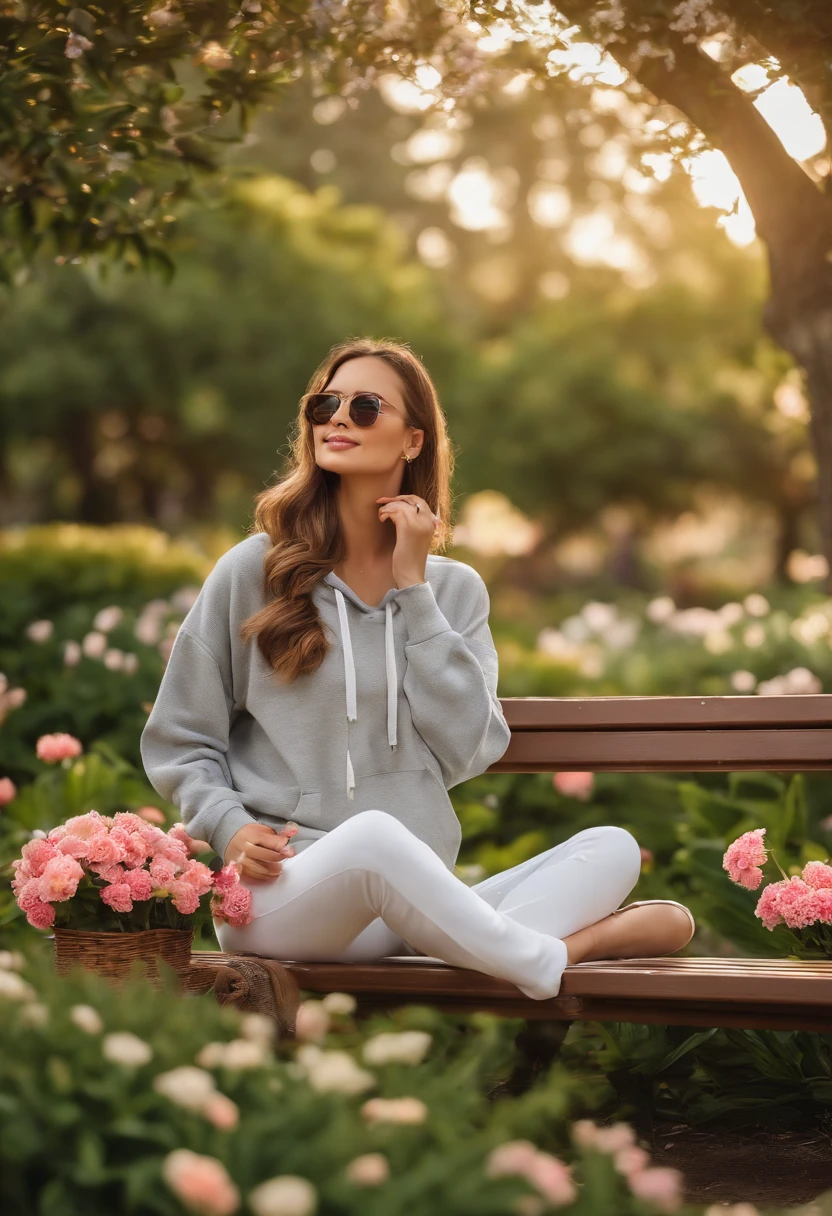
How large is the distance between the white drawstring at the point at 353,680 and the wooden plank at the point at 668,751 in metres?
0.46

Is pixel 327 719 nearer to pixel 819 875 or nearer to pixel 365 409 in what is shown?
pixel 365 409

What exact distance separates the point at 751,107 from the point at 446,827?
1.92m

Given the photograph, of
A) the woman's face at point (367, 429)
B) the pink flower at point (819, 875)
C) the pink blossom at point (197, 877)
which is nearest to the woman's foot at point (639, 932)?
the pink flower at point (819, 875)

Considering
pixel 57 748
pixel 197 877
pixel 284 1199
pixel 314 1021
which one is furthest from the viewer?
Result: pixel 57 748

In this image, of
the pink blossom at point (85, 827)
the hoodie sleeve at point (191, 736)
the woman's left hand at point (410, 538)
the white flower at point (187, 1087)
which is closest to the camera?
the white flower at point (187, 1087)

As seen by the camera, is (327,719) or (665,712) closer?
(327,719)

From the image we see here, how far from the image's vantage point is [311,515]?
3625mm

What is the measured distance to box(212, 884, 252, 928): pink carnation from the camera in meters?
3.01

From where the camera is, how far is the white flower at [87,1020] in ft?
6.03

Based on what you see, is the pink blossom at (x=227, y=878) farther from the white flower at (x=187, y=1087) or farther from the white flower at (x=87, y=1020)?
the white flower at (x=187, y=1087)

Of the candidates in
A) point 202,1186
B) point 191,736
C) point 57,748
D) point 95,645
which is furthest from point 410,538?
point 95,645

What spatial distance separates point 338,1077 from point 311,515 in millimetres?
2004

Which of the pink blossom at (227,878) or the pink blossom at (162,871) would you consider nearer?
the pink blossom at (162,871)

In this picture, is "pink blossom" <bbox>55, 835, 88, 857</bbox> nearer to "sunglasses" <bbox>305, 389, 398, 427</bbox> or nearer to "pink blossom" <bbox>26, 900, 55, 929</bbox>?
"pink blossom" <bbox>26, 900, 55, 929</bbox>
